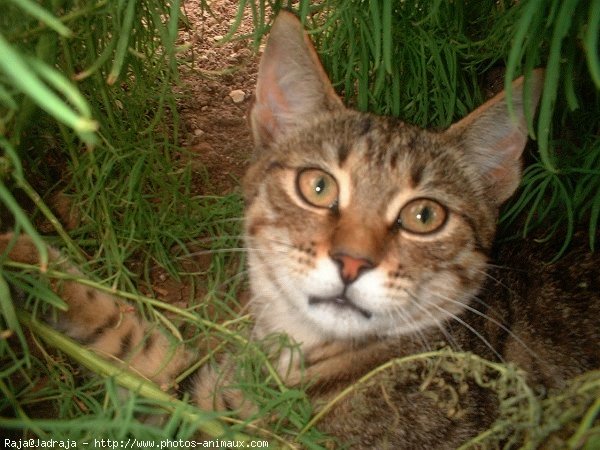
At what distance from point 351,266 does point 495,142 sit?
2.59ft

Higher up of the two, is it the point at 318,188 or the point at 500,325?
the point at 318,188

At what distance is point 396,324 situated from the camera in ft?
5.66

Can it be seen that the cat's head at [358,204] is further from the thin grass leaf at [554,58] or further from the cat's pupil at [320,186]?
the thin grass leaf at [554,58]

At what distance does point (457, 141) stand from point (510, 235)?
65 cm

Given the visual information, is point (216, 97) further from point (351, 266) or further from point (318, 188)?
point (351, 266)

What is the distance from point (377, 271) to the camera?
1.56 meters

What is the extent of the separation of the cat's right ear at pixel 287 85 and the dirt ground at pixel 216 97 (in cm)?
69

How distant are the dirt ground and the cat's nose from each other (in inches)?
49.1

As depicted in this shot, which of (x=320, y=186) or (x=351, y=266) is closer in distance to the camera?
(x=351, y=266)

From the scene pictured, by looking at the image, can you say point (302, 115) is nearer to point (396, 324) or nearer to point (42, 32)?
point (396, 324)

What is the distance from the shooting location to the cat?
1.64m

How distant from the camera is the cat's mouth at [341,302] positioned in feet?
5.26

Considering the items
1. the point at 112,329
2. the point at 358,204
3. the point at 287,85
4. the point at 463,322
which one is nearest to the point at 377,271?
the point at 358,204

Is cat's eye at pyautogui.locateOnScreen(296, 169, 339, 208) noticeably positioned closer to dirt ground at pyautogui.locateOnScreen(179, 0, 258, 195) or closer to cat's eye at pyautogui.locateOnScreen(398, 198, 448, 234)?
cat's eye at pyautogui.locateOnScreen(398, 198, 448, 234)
